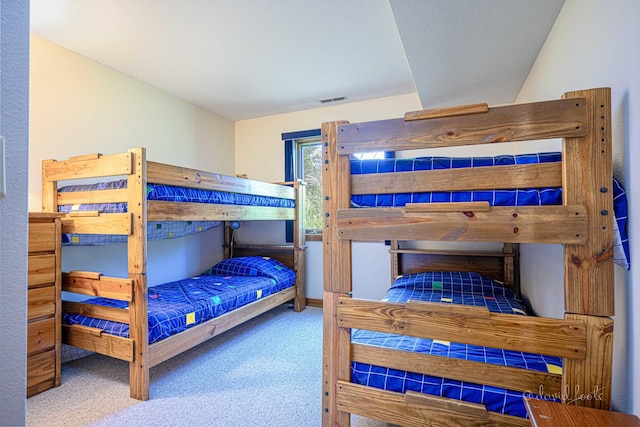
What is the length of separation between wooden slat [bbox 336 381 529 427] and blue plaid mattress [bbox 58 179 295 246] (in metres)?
1.56

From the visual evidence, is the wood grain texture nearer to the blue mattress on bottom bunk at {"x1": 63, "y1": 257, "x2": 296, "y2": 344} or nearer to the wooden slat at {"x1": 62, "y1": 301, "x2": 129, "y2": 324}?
the blue mattress on bottom bunk at {"x1": 63, "y1": 257, "x2": 296, "y2": 344}

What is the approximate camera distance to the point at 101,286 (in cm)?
193

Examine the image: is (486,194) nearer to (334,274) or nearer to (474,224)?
(474,224)

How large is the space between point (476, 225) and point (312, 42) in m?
1.88

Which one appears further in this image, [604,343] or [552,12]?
[552,12]

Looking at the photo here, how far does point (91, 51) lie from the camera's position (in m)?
2.37

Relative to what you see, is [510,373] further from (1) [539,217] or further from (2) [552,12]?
(2) [552,12]

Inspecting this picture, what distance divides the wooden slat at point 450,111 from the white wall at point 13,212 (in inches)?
41.5

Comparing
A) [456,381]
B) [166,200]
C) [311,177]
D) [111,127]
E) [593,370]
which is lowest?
[456,381]

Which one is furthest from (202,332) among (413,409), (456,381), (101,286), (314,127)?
(314,127)

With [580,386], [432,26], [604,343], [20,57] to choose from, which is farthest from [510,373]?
→ [432,26]

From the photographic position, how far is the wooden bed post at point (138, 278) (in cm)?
178

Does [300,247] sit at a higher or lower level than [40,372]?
higher

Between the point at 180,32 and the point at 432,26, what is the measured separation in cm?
167
